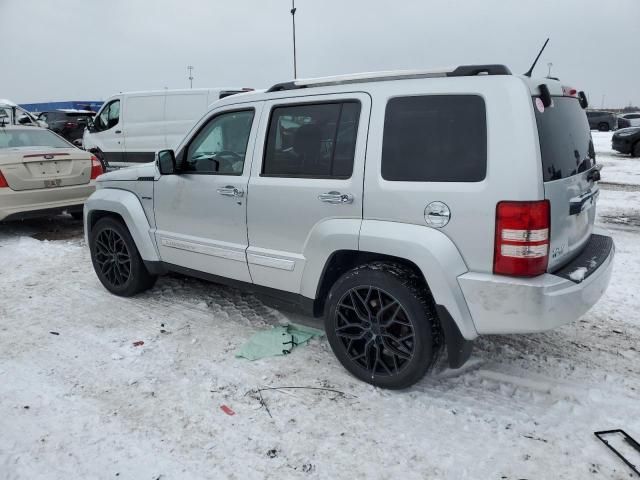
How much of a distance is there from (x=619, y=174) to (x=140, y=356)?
1295cm

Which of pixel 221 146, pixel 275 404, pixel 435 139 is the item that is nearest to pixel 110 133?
pixel 221 146

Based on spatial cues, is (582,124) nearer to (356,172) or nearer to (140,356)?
(356,172)

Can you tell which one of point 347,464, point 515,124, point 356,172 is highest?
point 515,124

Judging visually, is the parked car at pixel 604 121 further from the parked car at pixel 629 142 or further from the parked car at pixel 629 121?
the parked car at pixel 629 142

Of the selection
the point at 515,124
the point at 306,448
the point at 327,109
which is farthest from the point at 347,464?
the point at 327,109

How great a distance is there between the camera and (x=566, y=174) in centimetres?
287

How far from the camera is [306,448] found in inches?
106

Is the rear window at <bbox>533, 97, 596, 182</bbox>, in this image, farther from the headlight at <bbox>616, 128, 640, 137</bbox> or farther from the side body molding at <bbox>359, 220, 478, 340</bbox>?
the headlight at <bbox>616, 128, 640, 137</bbox>

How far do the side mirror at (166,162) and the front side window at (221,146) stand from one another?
0.31 feet

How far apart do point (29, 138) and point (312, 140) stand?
6482 mm

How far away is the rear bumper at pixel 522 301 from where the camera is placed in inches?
104

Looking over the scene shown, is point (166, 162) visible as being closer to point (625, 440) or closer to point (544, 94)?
point (544, 94)

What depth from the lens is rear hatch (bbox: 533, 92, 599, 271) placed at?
2.71m

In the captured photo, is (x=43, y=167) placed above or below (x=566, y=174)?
above
